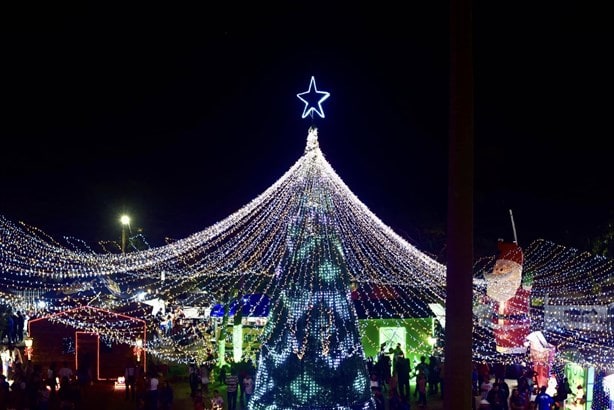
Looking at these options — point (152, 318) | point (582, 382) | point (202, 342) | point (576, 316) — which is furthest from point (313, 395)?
point (152, 318)

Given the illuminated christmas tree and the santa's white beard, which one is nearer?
the illuminated christmas tree

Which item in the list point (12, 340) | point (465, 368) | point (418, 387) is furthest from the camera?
point (12, 340)

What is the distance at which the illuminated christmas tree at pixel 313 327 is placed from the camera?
1260 centimetres

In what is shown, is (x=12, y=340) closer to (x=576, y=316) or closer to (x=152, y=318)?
(x=152, y=318)

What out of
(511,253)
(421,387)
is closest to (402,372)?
(421,387)

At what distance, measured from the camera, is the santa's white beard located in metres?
19.0

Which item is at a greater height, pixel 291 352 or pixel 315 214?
pixel 315 214

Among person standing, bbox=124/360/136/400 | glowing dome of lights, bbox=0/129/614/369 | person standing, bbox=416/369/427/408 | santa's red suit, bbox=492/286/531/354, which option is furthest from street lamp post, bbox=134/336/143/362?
santa's red suit, bbox=492/286/531/354

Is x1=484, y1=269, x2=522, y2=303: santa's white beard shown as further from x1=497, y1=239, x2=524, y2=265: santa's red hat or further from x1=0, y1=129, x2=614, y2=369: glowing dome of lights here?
x1=0, y1=129, x2=614, y2=369: glowing dome of lights

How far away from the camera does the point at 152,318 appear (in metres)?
23.1

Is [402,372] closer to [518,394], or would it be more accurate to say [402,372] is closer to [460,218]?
[518,394]

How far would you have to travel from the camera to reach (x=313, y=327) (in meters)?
12.6

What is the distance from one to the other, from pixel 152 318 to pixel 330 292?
1193 cm

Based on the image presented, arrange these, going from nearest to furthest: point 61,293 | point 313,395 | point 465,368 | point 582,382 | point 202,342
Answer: point 465,368, point 313,395, point 582,382, point 202,342, point 61,293
